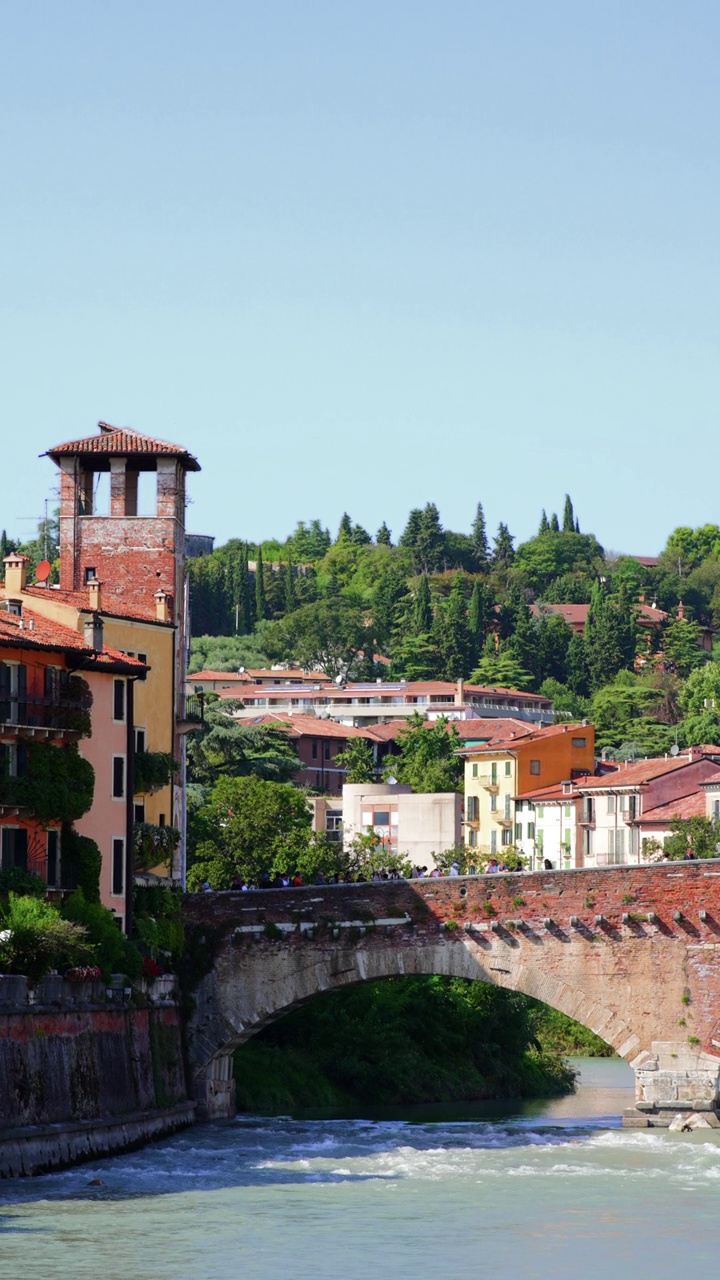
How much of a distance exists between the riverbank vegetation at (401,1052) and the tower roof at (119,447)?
48.8ft

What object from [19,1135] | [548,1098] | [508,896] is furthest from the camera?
[548,1098]

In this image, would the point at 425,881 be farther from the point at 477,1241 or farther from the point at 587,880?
the point at 477,1241

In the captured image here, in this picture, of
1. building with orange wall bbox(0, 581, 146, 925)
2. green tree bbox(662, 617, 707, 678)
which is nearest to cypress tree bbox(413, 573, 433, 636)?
green tree bbox(662, 617, 707, 678)

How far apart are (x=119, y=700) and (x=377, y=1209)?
1666 cm

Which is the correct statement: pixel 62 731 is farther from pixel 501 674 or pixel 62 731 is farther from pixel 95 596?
pixel 501 674

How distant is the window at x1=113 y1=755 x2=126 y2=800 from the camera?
51.7m

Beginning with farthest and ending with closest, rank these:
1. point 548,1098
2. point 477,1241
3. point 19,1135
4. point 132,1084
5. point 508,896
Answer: point 548,1098, point 508,896, point 132,1084, point 19,1135, point 477,1241

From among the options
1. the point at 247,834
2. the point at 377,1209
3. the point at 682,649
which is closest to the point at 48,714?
the point at 377,1209

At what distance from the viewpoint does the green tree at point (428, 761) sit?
120m

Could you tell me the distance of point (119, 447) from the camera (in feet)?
198

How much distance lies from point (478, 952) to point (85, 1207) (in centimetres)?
1575

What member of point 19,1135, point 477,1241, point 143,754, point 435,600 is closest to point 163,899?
point 143,754

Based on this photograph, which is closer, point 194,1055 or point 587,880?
point 587,880

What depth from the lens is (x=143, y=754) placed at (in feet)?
176
